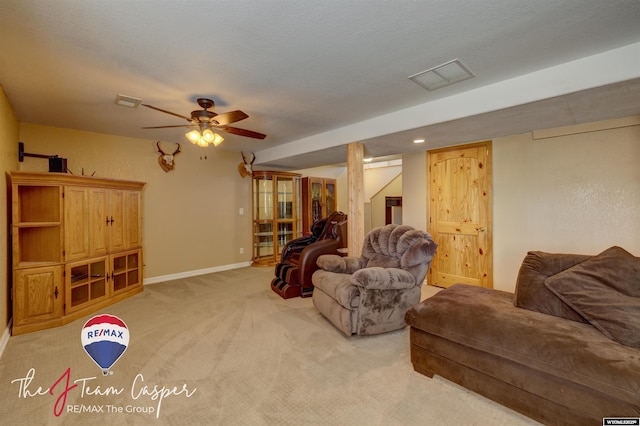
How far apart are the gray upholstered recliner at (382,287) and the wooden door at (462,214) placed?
155 cm

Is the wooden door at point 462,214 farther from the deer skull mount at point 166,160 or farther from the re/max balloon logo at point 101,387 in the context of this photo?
the deer skull mount at point 166,160

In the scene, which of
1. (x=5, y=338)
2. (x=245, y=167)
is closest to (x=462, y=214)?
(x=245, y=167)

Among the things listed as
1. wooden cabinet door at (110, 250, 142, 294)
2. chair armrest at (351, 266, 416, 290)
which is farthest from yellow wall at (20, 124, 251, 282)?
chair armrest at (351, 266, 416, 290)

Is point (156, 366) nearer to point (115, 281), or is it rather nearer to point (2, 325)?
point (2, 325)

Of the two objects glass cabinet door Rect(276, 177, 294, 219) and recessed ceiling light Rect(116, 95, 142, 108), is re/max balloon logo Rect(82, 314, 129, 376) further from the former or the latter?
glass cabinet door Rect(276, 177, 294, 219)

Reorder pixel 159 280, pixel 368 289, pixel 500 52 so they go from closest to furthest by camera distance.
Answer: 1. pixel 500 52
2. pixel 368 289
3. pixel 159 280

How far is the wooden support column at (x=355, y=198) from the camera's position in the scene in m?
3.76

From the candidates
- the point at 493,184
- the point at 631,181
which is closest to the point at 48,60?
the point at 493,184

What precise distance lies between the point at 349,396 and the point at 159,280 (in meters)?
4.02

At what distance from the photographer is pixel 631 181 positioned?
9.36 feet

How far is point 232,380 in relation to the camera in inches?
78.0

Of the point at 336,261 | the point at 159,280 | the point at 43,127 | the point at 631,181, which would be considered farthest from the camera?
the point at 159,280

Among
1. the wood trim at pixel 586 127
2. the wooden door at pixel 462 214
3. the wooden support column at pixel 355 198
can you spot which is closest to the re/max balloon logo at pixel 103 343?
the wooden support column at pixel 355 198

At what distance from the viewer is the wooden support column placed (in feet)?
12.3
